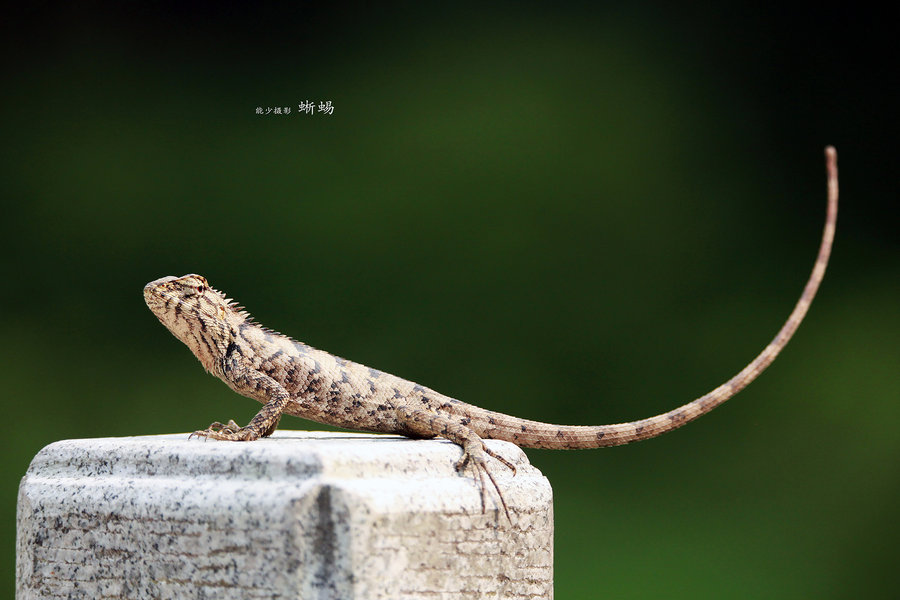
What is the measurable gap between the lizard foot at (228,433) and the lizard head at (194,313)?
1.06ft

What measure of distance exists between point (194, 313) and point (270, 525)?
0.98m

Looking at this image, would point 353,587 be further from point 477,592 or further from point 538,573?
point 538,573

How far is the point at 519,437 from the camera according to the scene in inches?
90.7

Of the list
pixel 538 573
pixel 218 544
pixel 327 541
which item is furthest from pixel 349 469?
pixel 538 573

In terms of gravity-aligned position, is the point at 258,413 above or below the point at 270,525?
above

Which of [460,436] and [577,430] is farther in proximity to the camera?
[577,430]

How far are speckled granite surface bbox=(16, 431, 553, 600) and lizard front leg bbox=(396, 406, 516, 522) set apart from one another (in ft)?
0.08

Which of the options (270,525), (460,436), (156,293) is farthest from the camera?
(156,293)

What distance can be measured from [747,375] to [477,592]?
108cm

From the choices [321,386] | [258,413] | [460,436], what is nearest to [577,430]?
[460,436]

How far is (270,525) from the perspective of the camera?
56.0 inches

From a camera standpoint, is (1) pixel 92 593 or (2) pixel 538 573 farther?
(2) pixel 538 573

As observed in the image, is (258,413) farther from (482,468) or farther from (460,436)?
(482,468)

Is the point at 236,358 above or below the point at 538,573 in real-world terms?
above
